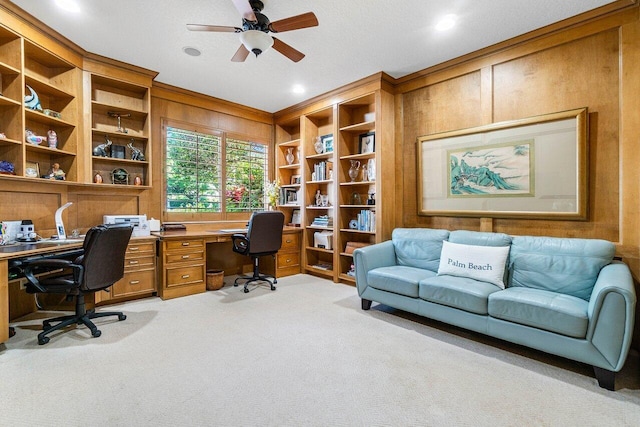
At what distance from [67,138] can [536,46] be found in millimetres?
5252

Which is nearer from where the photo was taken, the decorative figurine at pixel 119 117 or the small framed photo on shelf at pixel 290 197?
the decorative figurine at pixel 119 117

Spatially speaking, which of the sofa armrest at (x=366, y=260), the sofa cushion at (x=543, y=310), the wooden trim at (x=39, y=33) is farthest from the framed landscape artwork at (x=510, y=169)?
the wooden trim at (x=39, y=33)

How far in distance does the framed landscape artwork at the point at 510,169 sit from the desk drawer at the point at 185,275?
120 inches

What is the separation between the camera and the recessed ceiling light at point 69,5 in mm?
2539

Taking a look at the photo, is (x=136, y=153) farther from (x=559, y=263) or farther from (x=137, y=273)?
(x=559, y=263)

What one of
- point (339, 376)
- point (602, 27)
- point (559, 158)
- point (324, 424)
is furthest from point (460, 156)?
point (324, 424)

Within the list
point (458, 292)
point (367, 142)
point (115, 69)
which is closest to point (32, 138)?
point (115, 69)

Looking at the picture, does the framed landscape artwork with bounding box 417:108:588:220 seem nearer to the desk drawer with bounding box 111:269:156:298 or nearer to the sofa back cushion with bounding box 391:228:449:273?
the sofa back cushion with bounding box 391:228:449:273

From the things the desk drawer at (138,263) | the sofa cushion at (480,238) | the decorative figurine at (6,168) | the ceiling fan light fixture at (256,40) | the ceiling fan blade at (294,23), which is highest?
the ceiling fan blade at (294,23)

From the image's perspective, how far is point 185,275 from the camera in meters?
3.83

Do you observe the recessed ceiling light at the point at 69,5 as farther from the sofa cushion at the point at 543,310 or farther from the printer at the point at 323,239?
the sofa cushion at the point at 543,310

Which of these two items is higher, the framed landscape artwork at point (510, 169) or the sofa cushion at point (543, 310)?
the framed landscape artwork at point (510, 169)

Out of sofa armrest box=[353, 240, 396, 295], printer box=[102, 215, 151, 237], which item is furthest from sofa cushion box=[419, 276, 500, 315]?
printer box=[102, 215, 151, 237]

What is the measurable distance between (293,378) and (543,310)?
186cm
